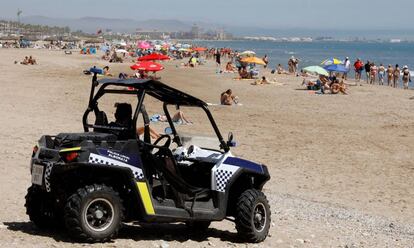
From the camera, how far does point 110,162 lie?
6977 mm

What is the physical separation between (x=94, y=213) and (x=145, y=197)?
1.78ft

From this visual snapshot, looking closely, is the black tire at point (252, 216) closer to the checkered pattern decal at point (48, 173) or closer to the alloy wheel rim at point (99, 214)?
the alloy wheel rim at point (99, 214)

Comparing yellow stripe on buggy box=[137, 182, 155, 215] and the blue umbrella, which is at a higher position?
yellow stripe on buggy box=[137, 182, 155, 215]

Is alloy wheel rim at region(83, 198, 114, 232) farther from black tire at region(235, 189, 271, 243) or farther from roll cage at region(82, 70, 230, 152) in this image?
black tire at region(235, 189, 271, 243)

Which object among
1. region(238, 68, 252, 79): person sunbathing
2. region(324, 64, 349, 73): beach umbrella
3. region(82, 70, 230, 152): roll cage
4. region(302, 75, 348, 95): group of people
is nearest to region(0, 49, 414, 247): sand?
region(302, 75, 348, 95): group of people

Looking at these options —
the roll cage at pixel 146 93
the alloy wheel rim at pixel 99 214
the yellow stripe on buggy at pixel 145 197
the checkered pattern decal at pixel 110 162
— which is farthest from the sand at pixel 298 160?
the roll cage at pixel 146 93

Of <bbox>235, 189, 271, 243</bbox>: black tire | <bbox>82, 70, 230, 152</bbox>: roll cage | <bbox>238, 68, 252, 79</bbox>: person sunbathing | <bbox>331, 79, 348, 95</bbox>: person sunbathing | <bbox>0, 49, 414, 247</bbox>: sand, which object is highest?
<bbox>82, 70, 230, 152</bbox>: roll cage

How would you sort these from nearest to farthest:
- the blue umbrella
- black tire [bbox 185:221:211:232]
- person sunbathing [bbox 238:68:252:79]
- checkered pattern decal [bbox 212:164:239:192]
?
checkered pattern decal [bbox 212:164:239:192] < black tire [bbox 185:221:211:232] < the blue umbrella < person sunbathing [bbox 238:68:252:79]

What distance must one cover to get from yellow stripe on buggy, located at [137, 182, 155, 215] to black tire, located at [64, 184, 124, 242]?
24 cm

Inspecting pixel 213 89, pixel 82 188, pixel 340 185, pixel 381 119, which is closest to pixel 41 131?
pixel 340 185

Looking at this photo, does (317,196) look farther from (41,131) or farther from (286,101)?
(286,101)

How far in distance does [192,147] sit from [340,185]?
5987 millimetres

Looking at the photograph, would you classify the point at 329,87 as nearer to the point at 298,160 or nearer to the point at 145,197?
the point at 298,160

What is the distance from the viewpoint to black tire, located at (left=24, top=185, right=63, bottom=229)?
7512 millimetres
